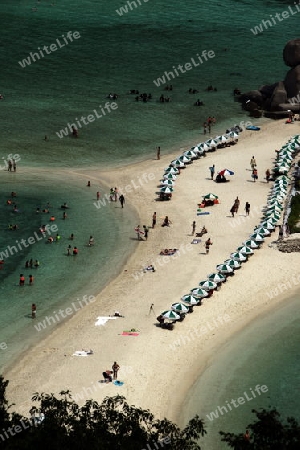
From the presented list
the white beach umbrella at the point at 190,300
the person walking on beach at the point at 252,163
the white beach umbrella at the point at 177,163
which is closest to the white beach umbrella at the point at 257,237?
the white beach umbrella at the point at 190,300

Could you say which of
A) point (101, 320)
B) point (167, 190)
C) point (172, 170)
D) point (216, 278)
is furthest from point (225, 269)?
point (172, 170)

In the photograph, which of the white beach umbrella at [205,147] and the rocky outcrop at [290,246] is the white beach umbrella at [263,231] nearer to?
the rocky outcrop at [290,246]

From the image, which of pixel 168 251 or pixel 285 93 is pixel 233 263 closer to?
pixel 168 251

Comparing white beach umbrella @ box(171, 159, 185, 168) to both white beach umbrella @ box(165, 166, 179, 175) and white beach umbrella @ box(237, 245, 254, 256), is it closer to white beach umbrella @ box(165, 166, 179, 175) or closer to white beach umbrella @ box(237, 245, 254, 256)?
white beach umbrella @ box(165, 166, 179, 175)

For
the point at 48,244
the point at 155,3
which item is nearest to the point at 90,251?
the point at 48,244

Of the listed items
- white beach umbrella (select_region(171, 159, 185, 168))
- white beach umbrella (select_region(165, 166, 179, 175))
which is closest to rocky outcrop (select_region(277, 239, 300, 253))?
white beach umbrella (select_region(165, 166, 179, 175))
